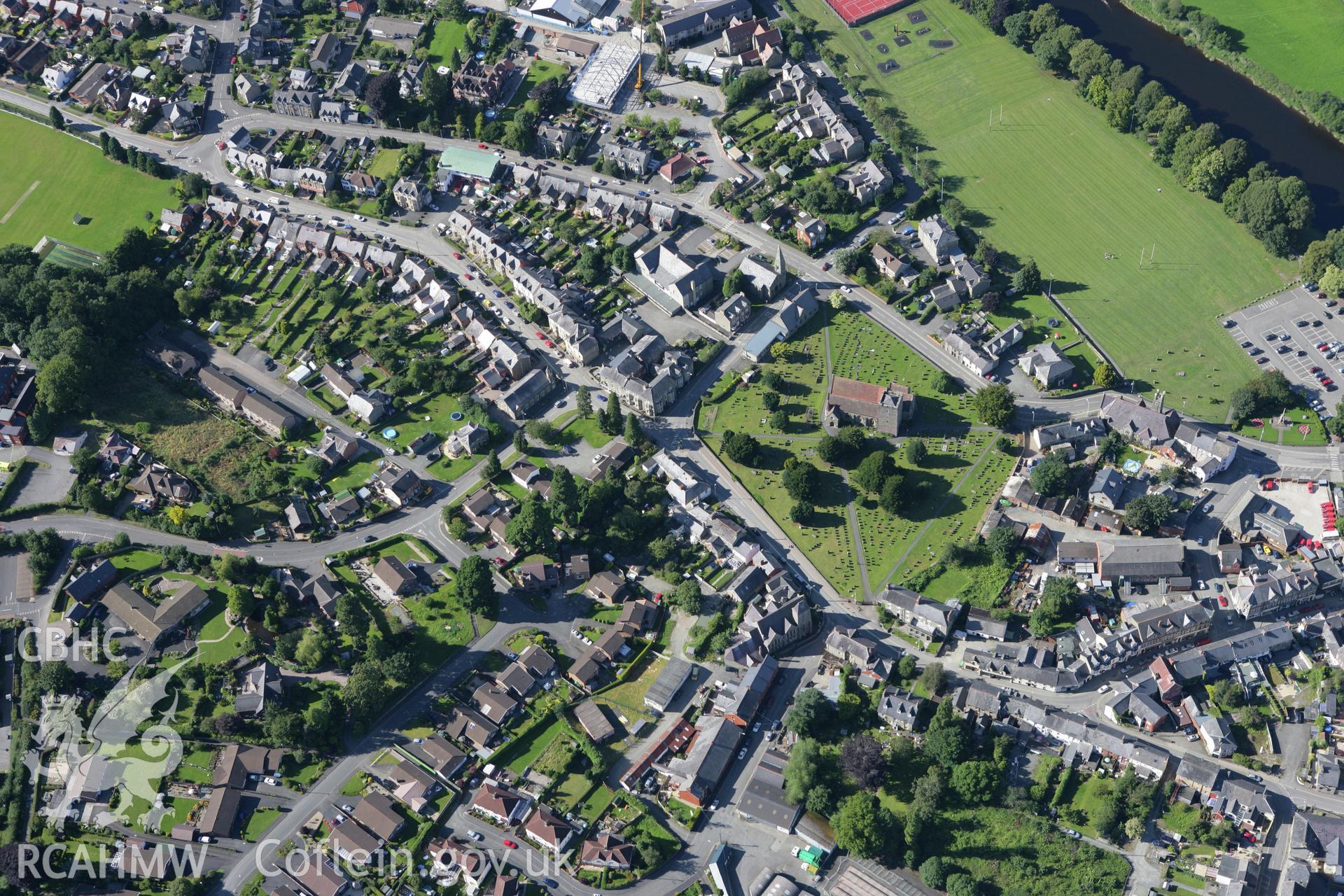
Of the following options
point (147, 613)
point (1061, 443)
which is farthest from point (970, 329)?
point (147, 613)

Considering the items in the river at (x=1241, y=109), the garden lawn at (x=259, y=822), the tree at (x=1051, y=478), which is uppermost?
the river at (x=1241, y=109)

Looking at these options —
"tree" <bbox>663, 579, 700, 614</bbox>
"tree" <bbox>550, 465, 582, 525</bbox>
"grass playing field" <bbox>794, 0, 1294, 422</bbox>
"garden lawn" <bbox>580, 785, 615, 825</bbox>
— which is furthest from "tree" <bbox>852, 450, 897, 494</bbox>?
"garden lawn" <bbox>580, 785, 615, 825</bbox>

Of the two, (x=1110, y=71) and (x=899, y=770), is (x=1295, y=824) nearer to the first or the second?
(x=899, y=770)

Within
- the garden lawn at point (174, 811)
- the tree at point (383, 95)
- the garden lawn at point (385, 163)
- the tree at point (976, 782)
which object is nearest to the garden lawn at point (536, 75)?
the tree at point (383, 95)

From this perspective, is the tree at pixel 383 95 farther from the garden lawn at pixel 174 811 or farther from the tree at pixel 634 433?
the garden lawn at pixel 174 811

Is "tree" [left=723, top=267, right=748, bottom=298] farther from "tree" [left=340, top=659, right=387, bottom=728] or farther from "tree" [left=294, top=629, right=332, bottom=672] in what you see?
"tree" [left=294, top=629, right=332, bottom=672]

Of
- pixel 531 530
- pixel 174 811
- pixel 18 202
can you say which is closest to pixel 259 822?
pixel 174 811
